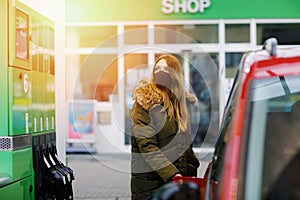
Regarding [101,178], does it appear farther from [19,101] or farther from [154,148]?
[19,101]

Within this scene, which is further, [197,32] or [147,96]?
[197,32]

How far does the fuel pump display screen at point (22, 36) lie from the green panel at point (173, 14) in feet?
36.3

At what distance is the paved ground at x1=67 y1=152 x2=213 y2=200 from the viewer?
9695mm

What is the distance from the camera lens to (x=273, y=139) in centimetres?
242

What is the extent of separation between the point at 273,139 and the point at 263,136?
0.05 meters

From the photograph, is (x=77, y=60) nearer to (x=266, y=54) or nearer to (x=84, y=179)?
(x=84, y=179)

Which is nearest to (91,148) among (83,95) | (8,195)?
(83,95)

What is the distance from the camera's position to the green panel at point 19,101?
3.53m

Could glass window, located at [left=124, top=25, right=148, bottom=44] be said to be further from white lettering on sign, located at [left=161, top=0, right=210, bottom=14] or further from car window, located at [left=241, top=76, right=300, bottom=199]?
car window, located at [left=241, top=76, right=300, bottom=199]

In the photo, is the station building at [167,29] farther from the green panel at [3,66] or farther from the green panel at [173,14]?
the green panel at [3,66]

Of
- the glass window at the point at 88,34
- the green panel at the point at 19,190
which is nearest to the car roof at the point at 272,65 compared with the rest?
the green panel at the point at 19,190

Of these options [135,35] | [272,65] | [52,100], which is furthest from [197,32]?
[272,65]

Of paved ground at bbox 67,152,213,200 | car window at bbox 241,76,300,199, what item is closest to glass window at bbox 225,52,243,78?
paved ground at bbox 67,152,213,200

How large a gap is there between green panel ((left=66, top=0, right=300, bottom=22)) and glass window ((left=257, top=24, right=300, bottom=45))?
0.24 metres
